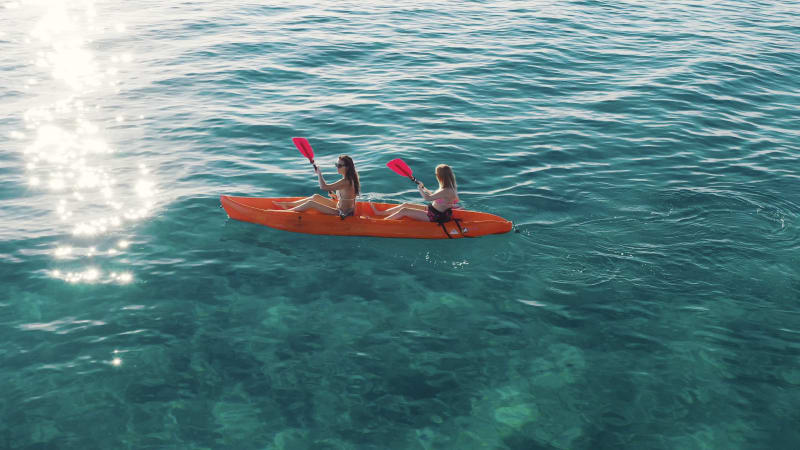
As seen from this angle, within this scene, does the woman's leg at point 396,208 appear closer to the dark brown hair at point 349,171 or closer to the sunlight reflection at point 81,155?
the dark brown hair at point 349,171

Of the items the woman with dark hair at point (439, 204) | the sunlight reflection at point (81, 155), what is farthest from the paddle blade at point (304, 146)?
the sunlight reflection at point (81, 155)

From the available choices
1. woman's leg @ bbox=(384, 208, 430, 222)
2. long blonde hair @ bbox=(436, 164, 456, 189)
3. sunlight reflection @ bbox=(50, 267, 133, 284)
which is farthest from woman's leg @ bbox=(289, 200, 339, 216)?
sunlight reflection @ bbox=(50, 267, 133, 284)

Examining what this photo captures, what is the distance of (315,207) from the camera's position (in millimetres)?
12000

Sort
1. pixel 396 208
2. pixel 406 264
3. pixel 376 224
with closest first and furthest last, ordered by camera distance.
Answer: pixel 406 264 < pixel 376 224 < pixel 396 208

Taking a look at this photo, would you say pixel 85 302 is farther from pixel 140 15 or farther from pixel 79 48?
pixel 140 15

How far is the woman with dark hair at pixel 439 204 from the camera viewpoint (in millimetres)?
11508

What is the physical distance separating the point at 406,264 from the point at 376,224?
3.61ft

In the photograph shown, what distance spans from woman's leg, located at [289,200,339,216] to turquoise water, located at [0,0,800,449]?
1.89 feet

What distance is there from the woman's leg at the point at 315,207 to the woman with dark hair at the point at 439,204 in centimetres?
107

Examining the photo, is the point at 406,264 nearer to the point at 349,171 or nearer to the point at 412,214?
the point at 412,214

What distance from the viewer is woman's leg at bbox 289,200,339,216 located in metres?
11.9

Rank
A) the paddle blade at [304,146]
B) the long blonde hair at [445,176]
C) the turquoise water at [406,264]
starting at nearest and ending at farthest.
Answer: the turquoise water at [406,264]
the long blonde hair at [445,176]
the paddle blade at [304,146]

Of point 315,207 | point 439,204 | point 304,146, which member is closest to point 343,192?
point 315,207

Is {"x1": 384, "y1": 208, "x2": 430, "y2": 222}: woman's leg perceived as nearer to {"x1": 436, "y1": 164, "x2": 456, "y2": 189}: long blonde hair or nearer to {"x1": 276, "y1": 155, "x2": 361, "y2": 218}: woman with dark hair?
{"x1": 436, "y1": 164, "x2": 456, "y2": 189}: long blonde hair
